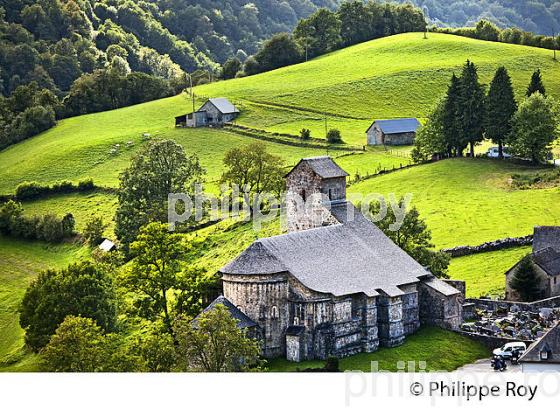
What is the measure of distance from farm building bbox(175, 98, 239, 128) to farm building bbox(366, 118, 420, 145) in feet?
30.8

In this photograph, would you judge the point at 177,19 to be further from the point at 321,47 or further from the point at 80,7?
the point at 80,7

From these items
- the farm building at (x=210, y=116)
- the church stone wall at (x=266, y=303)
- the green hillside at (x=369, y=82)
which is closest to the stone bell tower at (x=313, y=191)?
the church stone wall at (x=266, y=303)

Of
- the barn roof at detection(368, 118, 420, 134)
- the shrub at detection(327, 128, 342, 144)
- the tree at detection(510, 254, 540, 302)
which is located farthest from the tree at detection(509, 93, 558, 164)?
the shrub at detection(327, 128, 342, 144)

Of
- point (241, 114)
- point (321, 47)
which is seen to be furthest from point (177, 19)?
point (241, 114)

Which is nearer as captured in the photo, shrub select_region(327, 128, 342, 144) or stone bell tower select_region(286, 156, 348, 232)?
stone bell tower select_region(286, 156, 348, 232)

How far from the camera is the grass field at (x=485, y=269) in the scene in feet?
180

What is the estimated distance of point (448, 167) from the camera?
6397cm

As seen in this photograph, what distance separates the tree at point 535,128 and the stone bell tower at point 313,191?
42.7 ft

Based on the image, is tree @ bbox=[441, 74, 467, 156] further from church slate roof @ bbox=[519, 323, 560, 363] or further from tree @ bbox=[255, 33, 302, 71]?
tree @ bbox=[255, 33, 302, 71]

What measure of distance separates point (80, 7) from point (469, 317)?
44.1 m

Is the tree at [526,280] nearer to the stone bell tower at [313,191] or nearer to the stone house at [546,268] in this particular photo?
the stone house at [546,268]

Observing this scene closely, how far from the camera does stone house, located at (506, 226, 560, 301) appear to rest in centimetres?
5328

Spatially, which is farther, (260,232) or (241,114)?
(241,114)

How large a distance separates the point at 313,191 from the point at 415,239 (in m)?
5.39
